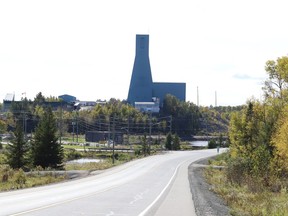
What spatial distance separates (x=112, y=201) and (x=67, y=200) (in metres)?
1.92

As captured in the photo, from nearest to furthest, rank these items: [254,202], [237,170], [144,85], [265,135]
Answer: [254,202]
[237,170]
[265,135]
[144,85]

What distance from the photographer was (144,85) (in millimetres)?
180500

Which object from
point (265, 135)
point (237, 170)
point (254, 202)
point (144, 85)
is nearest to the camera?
point (254, 202)

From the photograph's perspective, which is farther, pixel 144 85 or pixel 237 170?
pixel 144 85

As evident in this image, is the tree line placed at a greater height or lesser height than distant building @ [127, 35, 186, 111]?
lesser

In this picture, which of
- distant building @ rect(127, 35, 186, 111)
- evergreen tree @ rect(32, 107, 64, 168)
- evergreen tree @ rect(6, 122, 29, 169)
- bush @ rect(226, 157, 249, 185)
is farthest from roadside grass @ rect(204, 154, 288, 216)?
distant building @ rect(127, 35, 186, 111)

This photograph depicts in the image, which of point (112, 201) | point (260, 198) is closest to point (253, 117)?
point (260, 198)

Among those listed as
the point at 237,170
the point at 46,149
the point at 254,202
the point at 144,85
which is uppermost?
the point at 144,85

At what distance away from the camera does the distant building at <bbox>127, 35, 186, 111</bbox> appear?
172000 millimetres

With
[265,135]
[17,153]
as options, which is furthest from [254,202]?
[17,153]

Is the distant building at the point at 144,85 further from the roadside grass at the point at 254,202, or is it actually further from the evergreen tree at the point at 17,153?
the roadside grass at the point at 254,202

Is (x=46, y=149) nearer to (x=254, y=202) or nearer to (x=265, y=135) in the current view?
(x=265, y=135)

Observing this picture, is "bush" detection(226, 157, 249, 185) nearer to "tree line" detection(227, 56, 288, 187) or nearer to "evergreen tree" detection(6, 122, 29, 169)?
"tree line" detection(227, 56, 288, 187)

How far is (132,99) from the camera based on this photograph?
186750 mm
